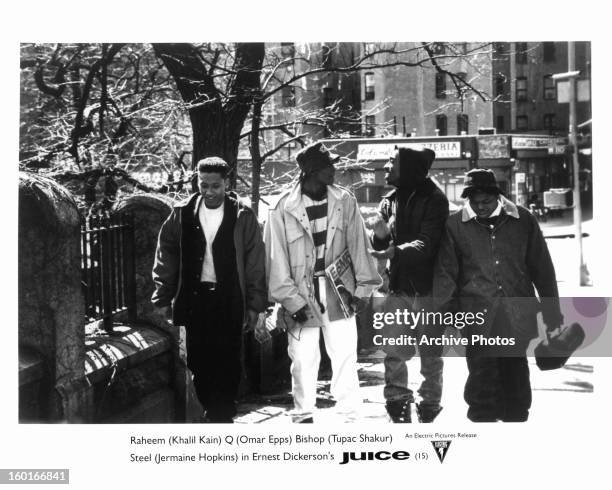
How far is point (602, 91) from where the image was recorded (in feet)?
16.9

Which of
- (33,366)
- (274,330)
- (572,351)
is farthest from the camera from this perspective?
(274,330)

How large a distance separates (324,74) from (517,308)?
10.7ft

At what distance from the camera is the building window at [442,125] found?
6490mm

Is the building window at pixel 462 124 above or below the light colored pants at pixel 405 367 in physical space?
above

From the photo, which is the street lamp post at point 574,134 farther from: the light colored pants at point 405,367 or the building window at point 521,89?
the building window at point 521,89

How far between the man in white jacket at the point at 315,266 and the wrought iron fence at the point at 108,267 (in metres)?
1.14

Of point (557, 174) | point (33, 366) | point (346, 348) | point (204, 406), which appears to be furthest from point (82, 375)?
point (557, 174)

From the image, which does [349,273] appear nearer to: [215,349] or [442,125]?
[215,349]

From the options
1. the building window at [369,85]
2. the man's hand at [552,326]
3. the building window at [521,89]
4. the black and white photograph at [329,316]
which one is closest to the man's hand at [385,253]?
the black and white photograph at [329,316]

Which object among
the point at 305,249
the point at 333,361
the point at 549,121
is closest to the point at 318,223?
the point at 305,249

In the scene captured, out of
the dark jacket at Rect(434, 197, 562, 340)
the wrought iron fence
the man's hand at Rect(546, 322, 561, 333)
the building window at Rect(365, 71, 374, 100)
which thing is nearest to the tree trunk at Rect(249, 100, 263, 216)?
the building window at Rect(365, 71, 374, 100)

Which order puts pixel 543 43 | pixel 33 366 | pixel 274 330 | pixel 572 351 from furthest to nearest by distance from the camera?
pixel 274 330
pixel 543 43
pixel 572 351
pixel 33 366

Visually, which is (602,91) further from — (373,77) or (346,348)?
(373,77)

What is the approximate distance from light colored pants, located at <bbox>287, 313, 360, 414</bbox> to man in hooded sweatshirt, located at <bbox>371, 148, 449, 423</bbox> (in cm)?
24
